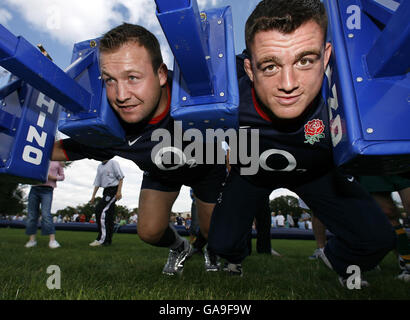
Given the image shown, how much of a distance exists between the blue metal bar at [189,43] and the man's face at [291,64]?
38 centimetres

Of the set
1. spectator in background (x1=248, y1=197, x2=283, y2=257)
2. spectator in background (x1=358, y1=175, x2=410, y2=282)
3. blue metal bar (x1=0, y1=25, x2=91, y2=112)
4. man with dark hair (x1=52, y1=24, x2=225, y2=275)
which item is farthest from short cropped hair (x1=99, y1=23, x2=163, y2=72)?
spectator in background (x1=248, y1=197, x2=283, y2=257)

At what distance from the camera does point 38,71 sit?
1.24m

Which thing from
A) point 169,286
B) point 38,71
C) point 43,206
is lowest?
point 169,286

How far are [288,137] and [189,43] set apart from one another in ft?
3.44

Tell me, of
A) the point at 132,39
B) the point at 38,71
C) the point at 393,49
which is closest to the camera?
the point at 393,49

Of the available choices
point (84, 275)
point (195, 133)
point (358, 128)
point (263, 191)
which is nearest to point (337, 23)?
point (358, 128)

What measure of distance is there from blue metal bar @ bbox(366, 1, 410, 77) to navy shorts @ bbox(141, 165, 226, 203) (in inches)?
73.4

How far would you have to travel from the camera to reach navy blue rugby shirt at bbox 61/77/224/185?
213cm

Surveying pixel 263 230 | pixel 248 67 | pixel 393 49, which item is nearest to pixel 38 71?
pixel 248 67

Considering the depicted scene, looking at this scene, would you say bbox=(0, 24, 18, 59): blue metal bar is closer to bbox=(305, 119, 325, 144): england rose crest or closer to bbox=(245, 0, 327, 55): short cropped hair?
bbox=(245, 0, 327, 55): short cropped hair

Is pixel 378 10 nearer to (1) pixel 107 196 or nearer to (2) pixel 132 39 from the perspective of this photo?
(2) pixel 132 39

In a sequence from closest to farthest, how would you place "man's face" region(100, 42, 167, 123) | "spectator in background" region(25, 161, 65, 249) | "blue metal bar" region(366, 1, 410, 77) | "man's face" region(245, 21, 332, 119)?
1. "blue metal bar" region(366, 1, 410, 77)
2. "man's face" region(245, 21, 332, 119)
3. "man's face" region(100, 42, 167, 123)
4. "spectator in background" region(25, 161, 65, 249)
